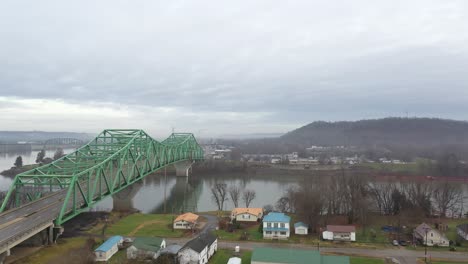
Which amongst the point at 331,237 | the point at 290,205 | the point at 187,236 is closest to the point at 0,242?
the point at 187,236

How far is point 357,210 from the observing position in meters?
23.8

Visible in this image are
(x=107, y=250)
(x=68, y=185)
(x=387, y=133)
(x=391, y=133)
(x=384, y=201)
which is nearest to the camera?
(x=107, y=250)

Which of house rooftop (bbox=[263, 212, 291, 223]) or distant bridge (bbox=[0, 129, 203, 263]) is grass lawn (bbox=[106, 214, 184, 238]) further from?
house rooftop (bbox=[263, 212, 291, 223])

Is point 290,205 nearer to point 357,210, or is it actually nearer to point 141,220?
point 357,210

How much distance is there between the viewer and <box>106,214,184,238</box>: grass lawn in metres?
21.6

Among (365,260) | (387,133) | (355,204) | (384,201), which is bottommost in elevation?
(365,260)

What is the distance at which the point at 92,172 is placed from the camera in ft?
74.2

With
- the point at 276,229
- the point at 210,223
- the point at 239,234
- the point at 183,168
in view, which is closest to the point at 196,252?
the point at 239,234

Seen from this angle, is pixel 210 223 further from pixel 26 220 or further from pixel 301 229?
pixel 26 220

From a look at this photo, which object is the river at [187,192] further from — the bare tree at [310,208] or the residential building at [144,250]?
the residential building at [144,250]

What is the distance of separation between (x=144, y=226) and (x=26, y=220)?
24.0 feet

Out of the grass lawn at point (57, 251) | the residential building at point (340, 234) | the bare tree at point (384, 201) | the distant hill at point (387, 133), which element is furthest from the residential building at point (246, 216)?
the distant hill at point (387, 133)

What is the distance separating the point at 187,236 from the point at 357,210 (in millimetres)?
11495

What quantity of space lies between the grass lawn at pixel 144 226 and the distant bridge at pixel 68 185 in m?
2.24
